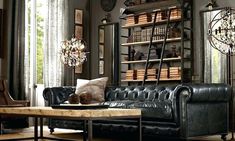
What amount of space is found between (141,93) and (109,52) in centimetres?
287

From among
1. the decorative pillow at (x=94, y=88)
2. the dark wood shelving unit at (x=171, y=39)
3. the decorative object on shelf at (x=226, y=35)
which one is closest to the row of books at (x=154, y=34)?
the dark wood shelving unit at (x=171, y=39)

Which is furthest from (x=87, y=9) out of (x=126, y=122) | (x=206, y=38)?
(x=126, y=122)

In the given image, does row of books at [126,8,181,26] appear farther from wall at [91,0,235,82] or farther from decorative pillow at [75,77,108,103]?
decorative pillow at [75,77,108,103]

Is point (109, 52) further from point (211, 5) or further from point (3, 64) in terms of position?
point (211, 5)

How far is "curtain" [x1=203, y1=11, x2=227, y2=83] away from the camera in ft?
22.4

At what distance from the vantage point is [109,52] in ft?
28.7

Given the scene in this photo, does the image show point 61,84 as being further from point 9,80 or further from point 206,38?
point 206,38

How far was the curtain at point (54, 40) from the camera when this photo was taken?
829cm

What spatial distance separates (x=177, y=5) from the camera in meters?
7.56

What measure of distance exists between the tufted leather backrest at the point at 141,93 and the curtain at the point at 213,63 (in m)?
1.53

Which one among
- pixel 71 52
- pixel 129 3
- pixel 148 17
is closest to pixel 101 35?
pixel 129 3

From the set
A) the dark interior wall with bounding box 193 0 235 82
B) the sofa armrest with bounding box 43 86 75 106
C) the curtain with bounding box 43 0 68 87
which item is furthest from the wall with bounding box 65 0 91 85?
the dark interior wall with bounding box 193 0 235 82

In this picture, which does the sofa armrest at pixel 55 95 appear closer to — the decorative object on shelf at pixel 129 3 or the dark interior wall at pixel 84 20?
the dark interior wall at pixel 84 20

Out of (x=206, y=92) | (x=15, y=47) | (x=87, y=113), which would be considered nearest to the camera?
(x=87, y=113)
